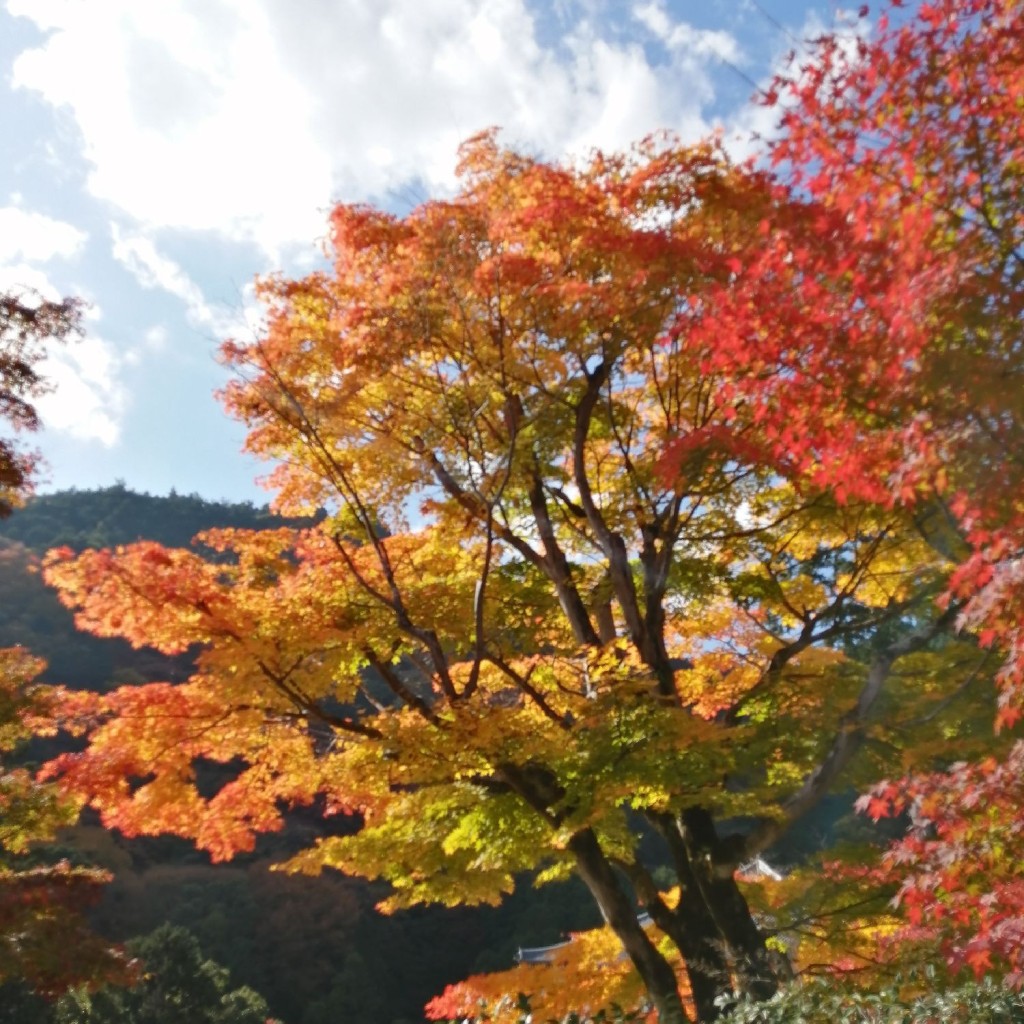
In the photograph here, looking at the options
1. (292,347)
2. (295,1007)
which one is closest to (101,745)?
(292,347)

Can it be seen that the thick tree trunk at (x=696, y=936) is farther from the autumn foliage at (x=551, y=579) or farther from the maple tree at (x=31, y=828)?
the maple tree at (x=31, y=828)

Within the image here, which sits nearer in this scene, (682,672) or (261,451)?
(261,451)

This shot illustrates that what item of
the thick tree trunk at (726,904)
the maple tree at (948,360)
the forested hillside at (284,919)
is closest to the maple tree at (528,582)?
the thick tree trunk at (726,904)

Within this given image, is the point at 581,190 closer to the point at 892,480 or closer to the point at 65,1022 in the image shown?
the point at 892,480

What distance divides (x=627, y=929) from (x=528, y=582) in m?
3.21

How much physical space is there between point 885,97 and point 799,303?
3.19 feet

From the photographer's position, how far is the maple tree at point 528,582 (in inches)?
245

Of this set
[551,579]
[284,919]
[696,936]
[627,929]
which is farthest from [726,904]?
[284,919]

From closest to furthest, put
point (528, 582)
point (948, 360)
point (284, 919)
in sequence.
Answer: point (948, 360) → point (528, 582) → point (284, 919)

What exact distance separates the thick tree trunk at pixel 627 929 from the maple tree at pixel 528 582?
0.10ft

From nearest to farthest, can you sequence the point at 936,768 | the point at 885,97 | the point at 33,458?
the point at 885,97 → the point at 33,458 → the point at 936,768

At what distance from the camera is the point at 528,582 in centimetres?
826

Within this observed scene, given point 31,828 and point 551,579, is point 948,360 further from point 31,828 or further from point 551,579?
point 31,828

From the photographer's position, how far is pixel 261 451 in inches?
290
